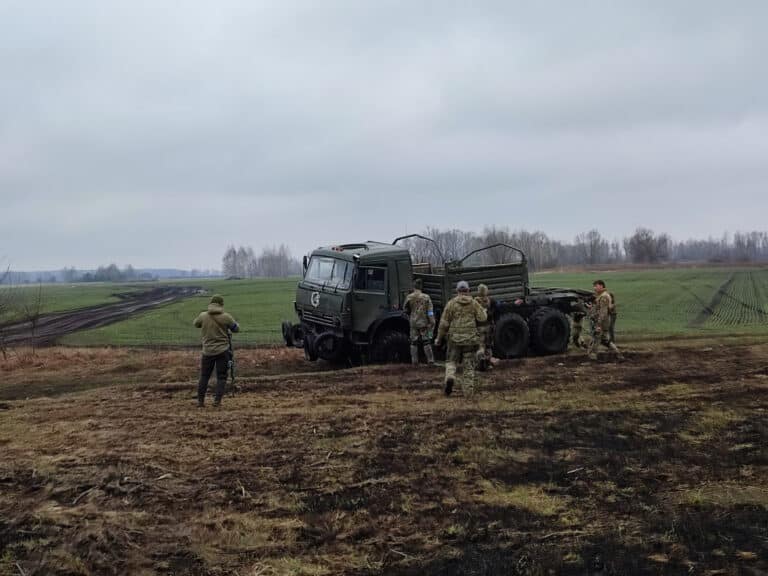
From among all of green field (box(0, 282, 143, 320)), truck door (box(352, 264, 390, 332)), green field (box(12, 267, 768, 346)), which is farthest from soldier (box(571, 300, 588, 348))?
green field (box(0, 282, 143, 320))

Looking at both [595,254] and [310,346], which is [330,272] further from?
[595,254]

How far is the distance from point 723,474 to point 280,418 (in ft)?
17.5

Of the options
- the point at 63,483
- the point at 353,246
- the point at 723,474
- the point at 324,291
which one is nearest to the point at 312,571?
the point at 63,483

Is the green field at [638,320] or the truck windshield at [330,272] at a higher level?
the truck windshield at [330,272]

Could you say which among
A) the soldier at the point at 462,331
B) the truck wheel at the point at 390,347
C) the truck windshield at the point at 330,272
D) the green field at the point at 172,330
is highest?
the truck windshield at the point at 330,272

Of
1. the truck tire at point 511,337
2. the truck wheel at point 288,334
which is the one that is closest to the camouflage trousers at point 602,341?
the truck tire at point 511,337

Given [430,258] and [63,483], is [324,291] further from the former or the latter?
[63,483]

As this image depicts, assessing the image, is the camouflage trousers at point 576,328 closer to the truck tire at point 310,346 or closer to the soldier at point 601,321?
the soldier at point 601,321

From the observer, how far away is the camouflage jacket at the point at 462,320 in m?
9.86

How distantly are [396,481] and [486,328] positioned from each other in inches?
294

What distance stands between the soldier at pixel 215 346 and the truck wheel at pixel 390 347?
4.22 meters

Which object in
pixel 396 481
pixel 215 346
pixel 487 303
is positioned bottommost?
pixel 396 481

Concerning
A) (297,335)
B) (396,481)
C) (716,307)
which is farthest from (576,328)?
(716,307)

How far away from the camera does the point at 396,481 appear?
5.74 metres
